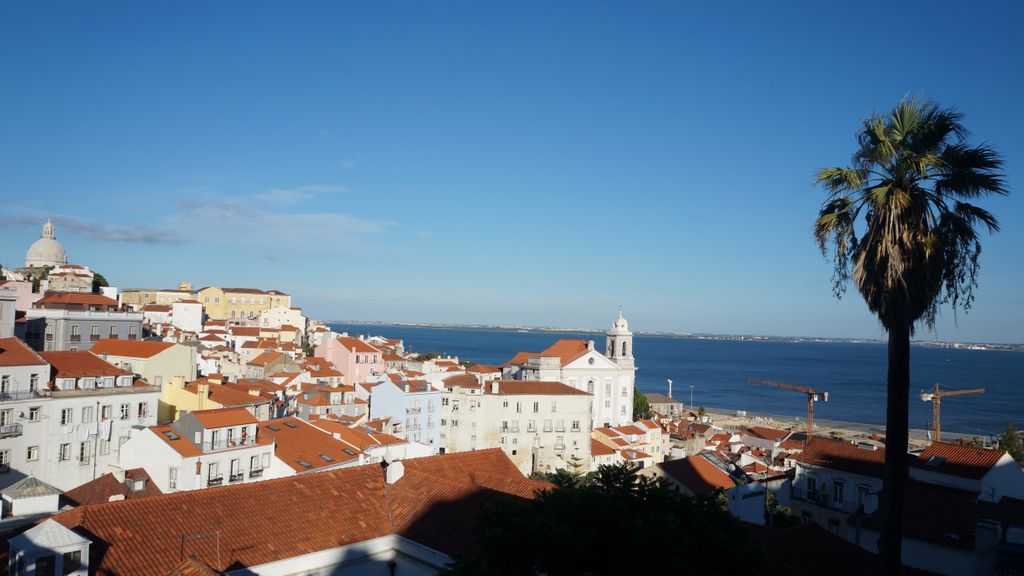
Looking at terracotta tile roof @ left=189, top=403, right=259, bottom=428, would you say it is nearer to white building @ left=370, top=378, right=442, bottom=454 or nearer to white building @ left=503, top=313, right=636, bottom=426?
white building @ left=370, top=378, right=442, bottom=454

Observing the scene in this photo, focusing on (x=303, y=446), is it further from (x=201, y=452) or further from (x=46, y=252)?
(x=46, y=252)

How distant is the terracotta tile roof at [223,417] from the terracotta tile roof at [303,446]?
1624 millimetres

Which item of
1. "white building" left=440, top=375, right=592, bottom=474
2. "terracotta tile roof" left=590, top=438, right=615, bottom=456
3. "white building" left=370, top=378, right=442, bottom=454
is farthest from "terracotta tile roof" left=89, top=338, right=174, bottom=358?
"terracotta tile roof" left=590, top=438, right=615, bottom=456

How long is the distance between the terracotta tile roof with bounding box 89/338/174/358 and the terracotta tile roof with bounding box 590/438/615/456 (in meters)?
29.3

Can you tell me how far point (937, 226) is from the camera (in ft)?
30.7

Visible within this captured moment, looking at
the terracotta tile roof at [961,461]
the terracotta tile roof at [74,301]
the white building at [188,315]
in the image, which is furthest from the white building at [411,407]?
the white building at [188,315]

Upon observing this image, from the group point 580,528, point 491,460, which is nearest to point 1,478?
point 491,460

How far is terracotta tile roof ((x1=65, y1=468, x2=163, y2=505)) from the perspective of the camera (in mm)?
22219

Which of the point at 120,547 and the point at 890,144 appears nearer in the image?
the point at 890,144

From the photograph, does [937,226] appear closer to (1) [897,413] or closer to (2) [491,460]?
(1) [897,413]

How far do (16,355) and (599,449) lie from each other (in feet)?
120

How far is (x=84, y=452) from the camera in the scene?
3184 centimetres

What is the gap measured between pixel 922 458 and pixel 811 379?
5849 inches

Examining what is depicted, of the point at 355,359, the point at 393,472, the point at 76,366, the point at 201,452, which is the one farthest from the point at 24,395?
the point at 355,359
